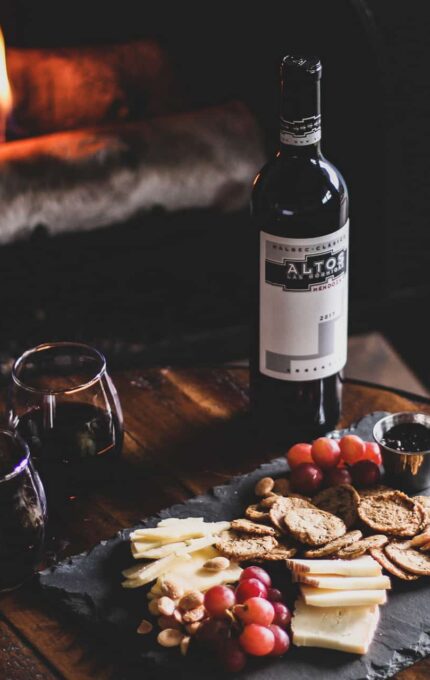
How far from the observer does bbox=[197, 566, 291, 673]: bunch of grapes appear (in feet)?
3.80

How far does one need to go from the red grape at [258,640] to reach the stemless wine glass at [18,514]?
0.26 meters

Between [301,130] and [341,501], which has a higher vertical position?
[301,130]

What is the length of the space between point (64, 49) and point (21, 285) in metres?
0.53

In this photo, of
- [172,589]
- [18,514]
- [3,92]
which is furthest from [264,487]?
[3,92]

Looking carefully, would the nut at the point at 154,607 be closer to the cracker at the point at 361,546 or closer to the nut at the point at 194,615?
the nut at the point at 194,615

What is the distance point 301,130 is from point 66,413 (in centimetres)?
44

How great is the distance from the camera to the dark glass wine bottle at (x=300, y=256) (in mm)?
1385

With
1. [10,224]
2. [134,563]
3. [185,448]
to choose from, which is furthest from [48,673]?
[10,224]

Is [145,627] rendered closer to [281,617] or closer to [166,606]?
[166,606]

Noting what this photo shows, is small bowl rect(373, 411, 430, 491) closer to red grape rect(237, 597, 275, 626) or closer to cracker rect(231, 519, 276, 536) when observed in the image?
cracker rect(231, 519, 276, 536)

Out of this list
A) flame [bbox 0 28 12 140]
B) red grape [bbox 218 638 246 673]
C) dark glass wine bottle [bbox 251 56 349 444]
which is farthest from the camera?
flame [bbox 0 28 12 140]

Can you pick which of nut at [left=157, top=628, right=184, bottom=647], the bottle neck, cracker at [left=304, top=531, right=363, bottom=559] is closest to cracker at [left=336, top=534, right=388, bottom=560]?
cracker at [left=304, top=531, right=363, bottom=559]

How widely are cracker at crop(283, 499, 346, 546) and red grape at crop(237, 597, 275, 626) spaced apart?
12 cm

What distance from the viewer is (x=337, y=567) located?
4.02 ft
